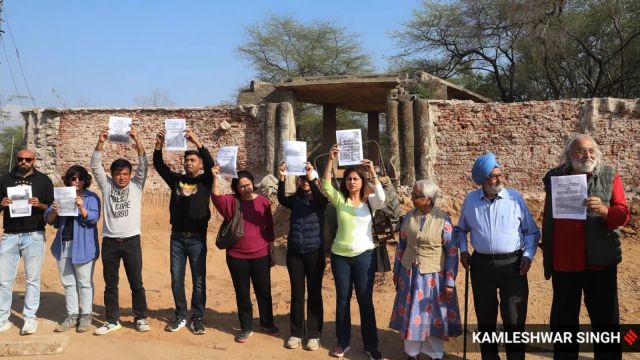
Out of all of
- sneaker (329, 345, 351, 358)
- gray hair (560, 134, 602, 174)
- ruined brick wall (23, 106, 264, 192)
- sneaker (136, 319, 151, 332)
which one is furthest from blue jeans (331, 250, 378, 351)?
ruined brick wall (23, 106, 264, 192)

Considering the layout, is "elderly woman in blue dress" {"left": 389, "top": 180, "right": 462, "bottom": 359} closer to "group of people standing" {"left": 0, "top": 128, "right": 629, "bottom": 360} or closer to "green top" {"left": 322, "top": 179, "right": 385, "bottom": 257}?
"group of people standing" {"left": 0, "top": 128, "right": 629, "bottom": 360}

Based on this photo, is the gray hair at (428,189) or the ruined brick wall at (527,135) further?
the ruined brick wall at (527,135)

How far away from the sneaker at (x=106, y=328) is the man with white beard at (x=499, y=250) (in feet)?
11.7

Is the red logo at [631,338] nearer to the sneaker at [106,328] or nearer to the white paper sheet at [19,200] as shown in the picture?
the sneaker at [106,328]

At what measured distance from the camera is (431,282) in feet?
14.4

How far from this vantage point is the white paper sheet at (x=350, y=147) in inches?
194

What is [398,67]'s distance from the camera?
21.2 meters

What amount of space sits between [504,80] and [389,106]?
38.1ft

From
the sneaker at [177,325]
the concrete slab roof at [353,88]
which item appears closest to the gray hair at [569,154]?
the sneaker at [177,325]

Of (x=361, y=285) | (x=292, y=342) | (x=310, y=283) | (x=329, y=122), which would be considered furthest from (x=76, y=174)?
(x=329, y=122)

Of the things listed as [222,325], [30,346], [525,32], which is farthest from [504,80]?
[30,346]

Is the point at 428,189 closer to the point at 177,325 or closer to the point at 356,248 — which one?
the point at 356,248

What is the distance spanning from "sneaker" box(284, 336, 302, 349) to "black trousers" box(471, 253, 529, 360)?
1.70 m

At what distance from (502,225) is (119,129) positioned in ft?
12.3
